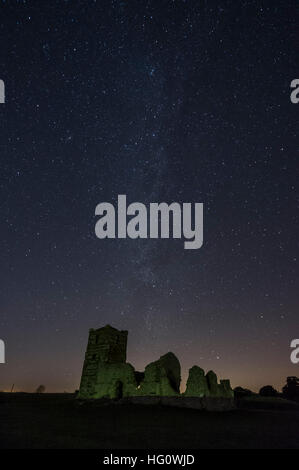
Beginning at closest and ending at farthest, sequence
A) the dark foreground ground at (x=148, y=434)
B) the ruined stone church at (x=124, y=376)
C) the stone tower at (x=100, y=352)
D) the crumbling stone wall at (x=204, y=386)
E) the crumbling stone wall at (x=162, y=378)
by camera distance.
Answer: the dark foreground ground at (x=148, y=434) < the crumbling stone wall at (x=204, y=386) < the ruined stone church at (x=124, y=376) < the crumbling stone wall at (x=162, y=378) < the stone tower at (x=100, y=352)

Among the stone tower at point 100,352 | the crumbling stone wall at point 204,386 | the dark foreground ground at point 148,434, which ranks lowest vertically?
the dark foreground ground at point 148,434

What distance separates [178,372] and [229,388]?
461 cm

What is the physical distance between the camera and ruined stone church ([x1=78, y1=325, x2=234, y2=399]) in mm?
26156

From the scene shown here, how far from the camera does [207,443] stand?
12484 millimetres

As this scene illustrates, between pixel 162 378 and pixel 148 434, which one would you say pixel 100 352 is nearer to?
pixel 162 378

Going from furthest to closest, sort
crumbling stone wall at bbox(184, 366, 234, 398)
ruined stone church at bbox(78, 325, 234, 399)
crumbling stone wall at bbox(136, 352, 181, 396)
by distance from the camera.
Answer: crumbling stone wall at bbox(136, 352, 181, 396) → ruined stone church at bbox(78, 325, 234, 399) → crumbling stone wall at bbox(184, 366, 234, 398)

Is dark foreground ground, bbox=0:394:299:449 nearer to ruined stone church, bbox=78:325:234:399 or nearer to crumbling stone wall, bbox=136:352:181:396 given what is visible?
ruined stone church, bbox=78:325:234:399

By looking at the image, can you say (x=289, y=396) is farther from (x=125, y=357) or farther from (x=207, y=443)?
(x=207, y=443)

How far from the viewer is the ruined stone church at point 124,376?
2616 centimetres

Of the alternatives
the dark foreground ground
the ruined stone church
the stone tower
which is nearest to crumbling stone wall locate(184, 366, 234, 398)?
the ruined stone church

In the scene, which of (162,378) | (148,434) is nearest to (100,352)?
(162,378)

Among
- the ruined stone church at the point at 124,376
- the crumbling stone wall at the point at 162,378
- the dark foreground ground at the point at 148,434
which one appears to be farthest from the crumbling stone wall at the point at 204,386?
the dark foreground ground at the point at 148,434

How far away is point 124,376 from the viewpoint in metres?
30.0

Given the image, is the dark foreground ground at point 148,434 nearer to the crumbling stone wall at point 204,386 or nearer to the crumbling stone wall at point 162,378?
the crumbling stone wall at point 204,386
